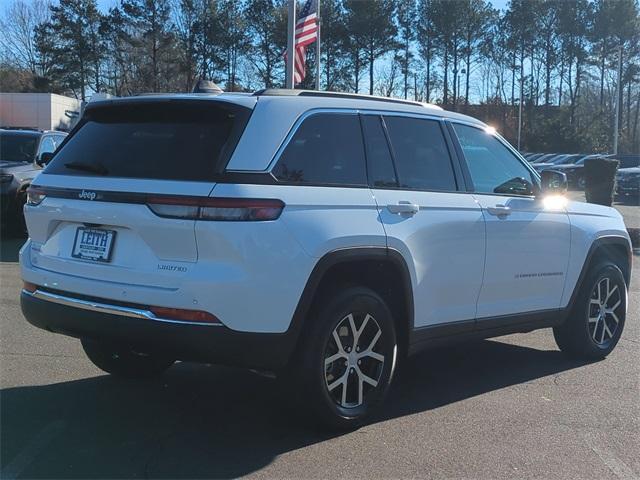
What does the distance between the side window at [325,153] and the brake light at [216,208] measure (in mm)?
252

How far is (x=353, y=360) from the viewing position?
435 cm

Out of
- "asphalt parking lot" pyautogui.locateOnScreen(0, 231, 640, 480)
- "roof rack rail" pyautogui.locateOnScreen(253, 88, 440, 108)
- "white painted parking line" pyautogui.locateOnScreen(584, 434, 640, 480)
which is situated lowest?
"white painted parking line" pyautogui.locateOnScreen(584, 434, 640, 480)

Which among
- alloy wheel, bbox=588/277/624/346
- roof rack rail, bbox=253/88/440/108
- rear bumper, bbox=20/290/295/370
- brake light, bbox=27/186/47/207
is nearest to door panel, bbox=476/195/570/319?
alloy wheel, bbox=588/277/624/346

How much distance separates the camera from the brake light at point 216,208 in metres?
3.71

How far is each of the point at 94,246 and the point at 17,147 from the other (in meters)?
10.2

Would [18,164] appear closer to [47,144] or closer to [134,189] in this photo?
[47,144]

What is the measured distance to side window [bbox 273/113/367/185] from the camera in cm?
407

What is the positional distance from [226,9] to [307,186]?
48.0 metres

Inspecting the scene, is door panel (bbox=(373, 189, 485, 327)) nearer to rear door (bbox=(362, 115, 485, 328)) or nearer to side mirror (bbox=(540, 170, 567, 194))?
rear door (bbox=(362, 115, 485, 328))

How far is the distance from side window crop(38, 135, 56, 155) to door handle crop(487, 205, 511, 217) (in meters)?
10.3

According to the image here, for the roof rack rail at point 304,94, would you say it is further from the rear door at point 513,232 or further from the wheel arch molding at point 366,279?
the wheel arch molding at point 366,279

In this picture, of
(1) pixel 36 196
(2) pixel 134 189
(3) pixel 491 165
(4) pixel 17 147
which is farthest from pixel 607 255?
(4) pixel 17 147

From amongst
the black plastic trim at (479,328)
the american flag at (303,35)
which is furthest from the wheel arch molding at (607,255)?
the american flag at (303,35)

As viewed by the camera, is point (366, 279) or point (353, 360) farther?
point (366, 279)
